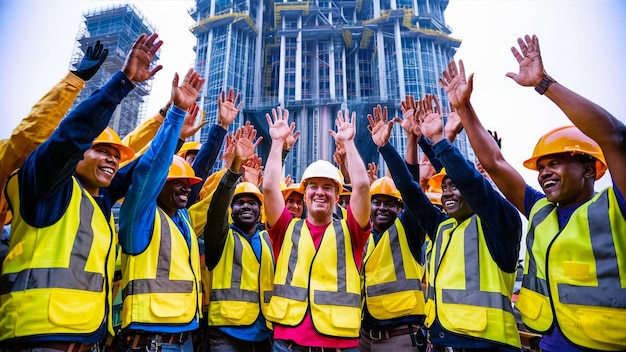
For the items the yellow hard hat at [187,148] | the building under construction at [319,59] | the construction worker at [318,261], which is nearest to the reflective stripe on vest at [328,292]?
the construction worker at [318,261]

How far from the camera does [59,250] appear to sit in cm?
228

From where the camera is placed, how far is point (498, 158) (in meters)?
2.85

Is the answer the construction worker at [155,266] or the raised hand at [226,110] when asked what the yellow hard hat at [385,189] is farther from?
the construction worker at [155,266]

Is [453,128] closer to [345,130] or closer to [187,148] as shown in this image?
[345,130]

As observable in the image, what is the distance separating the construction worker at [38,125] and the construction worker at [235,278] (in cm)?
144

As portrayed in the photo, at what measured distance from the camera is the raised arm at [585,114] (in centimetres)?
211

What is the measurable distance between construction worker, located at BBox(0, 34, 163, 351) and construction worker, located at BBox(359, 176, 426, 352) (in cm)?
249

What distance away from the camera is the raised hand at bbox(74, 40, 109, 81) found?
2.61 metres

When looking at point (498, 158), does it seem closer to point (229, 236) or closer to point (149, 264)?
point (229, 236)

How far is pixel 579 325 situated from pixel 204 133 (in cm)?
3356

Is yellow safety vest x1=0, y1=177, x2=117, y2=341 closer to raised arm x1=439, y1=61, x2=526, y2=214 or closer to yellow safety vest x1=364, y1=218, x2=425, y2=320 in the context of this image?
yellow safety vest x1=364, y1=218, x2=425, y2=320

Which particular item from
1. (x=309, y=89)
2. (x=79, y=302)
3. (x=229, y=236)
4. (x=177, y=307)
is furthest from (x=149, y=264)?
(x=309, y=89)

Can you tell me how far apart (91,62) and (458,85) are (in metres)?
2.95

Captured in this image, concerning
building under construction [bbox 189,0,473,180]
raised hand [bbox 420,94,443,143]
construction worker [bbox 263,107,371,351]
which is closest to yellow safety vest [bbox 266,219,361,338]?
construction worker [bbox 263,107,371,351]
